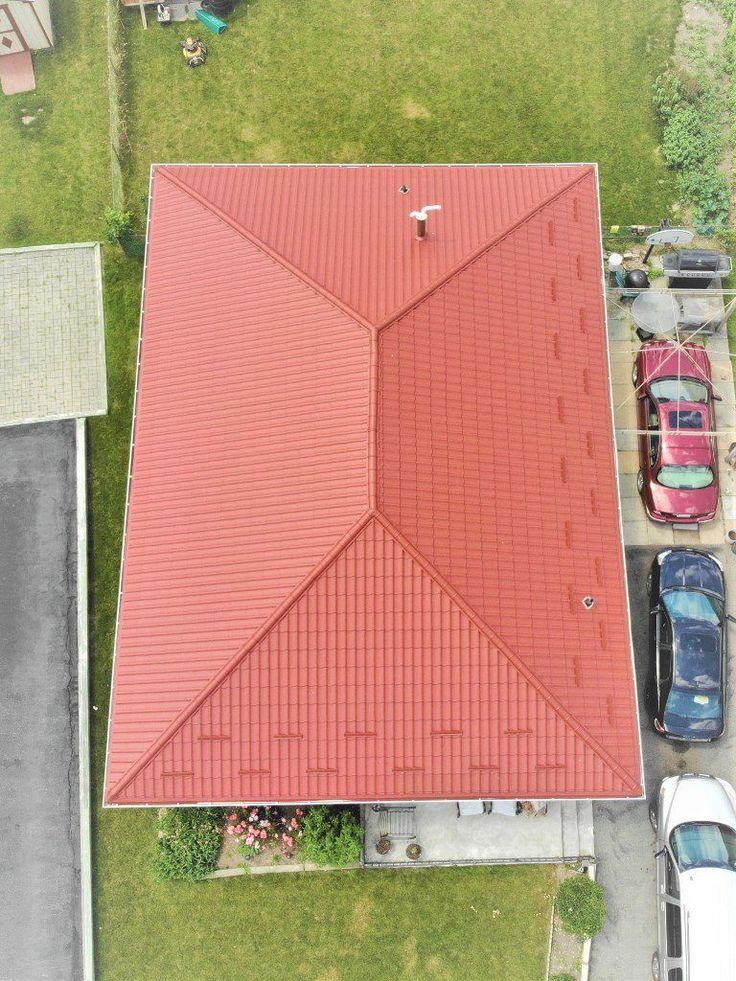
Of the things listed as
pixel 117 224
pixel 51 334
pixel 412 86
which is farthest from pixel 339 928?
pixel 412 86

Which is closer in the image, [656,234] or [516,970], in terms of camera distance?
[516,970]

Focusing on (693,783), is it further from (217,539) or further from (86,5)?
(86,5)

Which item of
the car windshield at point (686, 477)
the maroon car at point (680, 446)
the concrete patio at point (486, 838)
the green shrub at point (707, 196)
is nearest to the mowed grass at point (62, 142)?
the maroon car at point (680, 446)

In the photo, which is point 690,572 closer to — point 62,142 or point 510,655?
point 510,655

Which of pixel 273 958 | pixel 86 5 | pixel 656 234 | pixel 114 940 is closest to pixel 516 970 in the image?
pixel 273 958

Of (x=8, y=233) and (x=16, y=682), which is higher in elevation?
(x=8, y=233)

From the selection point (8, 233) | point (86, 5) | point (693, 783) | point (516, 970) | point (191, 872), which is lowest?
point (516, 970)

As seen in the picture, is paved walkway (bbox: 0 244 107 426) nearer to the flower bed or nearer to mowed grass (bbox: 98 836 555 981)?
the flower bed

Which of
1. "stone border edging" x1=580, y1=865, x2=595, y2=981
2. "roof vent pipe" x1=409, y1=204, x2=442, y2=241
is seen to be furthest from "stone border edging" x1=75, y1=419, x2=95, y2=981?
"stone border edging" x1=580, y1=865, x2=595, y2=981

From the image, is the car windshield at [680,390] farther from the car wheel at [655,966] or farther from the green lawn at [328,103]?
the car wheel at [655,966]
